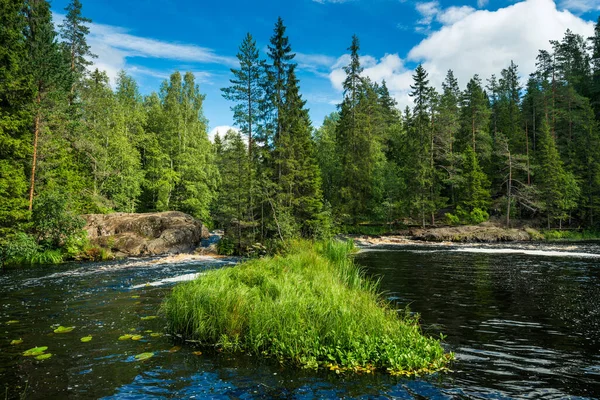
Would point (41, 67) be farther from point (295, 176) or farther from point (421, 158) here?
point (421, 158)

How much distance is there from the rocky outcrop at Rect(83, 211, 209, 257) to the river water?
10.4 metres

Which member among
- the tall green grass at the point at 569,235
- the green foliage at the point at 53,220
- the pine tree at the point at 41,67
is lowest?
the tall green grass at the point at 569,235

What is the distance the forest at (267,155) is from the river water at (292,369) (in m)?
11.1

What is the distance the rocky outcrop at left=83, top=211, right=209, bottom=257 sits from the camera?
82.8 feet

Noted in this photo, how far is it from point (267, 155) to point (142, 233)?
11.7 m

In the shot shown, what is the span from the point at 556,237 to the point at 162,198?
152 feet

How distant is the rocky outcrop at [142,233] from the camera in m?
25.2

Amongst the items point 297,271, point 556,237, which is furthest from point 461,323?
point 556,237

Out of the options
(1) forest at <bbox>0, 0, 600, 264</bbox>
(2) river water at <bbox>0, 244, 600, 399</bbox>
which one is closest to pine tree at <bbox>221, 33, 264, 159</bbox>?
(1) forest at <bbox>0, 0, 600, 264</bbox>

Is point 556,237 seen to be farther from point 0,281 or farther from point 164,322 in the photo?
point 0,281

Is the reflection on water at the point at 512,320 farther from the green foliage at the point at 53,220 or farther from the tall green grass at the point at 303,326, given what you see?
the green foliage at the point at 53,220

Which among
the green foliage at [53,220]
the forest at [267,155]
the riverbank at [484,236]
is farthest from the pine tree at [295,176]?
the green foliage at [53,220]

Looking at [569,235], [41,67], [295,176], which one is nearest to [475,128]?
[569,235]

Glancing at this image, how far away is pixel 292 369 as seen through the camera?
6.02 meters
